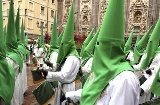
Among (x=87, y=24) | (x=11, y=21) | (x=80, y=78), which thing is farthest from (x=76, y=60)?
(x=87, y=24)

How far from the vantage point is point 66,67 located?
187 inches

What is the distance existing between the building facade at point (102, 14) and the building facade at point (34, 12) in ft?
5.66

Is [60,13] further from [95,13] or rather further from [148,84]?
[148,84]

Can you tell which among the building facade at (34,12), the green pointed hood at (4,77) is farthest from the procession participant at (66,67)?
the building facade at (34,12)

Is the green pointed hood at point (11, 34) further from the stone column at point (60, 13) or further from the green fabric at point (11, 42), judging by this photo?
the stone column at point (60, 13)

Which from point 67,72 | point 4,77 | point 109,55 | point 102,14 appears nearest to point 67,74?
point 67,72

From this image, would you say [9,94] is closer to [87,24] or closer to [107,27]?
[107,27]

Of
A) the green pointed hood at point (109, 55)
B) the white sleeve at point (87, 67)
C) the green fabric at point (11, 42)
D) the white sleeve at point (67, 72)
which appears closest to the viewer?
the green pointed hood at point (109, 55)

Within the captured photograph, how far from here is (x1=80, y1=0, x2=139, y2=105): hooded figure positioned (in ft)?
8.02

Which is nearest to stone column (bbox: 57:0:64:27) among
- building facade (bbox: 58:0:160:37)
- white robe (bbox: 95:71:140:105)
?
building facade (bbox: 58:0:160:37)

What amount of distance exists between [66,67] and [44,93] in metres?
0.64

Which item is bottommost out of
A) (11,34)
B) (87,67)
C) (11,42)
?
(87,67)

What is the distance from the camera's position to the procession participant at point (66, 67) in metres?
4.60

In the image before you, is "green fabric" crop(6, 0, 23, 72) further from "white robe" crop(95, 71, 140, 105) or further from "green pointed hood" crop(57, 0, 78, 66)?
"white robe" crop(95, 71, 140, 105)
